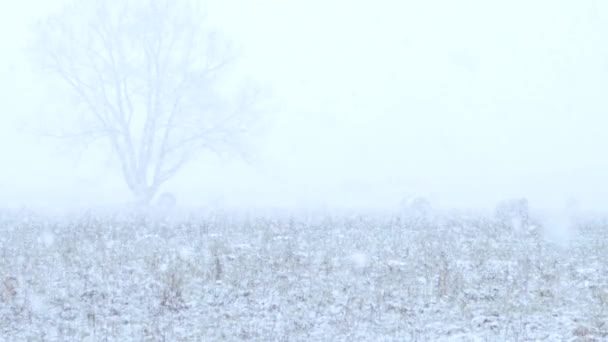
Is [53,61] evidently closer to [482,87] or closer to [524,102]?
[524,102]

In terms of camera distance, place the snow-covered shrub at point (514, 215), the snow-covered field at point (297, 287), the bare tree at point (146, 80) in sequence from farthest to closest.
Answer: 1. the bare tree at point (146, 80)
2. the snow-covered shrub at point (514, 215)
3. the snow-covered field at point (297, 287)

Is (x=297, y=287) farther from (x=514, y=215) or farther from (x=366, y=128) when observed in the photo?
(x=366, y=128)

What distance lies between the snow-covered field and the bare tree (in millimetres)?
15035

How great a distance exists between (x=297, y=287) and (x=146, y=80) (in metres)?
21.5

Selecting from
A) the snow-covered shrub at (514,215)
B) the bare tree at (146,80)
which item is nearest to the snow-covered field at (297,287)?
the snow-covered shrub at (514,215)

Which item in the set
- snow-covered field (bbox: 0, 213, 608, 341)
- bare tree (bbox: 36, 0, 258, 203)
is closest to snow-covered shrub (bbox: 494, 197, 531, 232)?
snow-covered field (bbox: 0, 213, 608, 341)

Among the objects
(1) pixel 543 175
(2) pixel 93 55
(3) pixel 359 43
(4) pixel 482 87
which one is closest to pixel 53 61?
(2) pixel 93 55

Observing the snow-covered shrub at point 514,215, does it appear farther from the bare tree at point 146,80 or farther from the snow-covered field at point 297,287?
the bare tree at point 146,80

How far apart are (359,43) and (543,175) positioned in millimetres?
77013

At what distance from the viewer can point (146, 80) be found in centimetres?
3155

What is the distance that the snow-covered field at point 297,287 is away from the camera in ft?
30.7

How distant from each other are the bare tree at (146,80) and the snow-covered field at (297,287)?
592 inches

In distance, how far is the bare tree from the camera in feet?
103

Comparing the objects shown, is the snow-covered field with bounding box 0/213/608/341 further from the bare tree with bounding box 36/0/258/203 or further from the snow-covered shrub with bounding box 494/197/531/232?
the bare tree with bounding box 36/0/258/203
